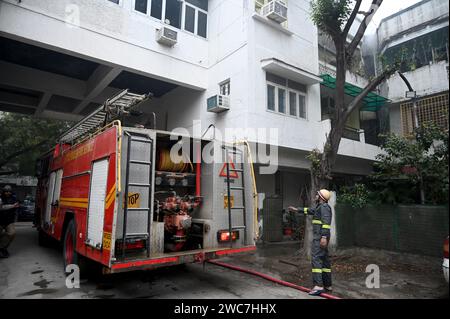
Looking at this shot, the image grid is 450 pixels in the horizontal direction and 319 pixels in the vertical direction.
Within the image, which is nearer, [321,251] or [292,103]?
[321,251]

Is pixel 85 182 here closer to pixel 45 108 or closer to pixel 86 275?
pixel 86 275

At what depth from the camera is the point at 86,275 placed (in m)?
5.88

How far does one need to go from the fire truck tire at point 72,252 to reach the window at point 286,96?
7085 mm

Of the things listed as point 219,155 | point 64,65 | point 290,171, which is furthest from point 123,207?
point 290,171

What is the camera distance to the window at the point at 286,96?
10766 millimetres

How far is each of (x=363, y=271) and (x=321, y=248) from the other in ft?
8.44

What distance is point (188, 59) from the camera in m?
11.6

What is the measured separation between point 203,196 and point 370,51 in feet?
47.4

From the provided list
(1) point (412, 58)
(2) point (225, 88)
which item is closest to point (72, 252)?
(2) point (225, 88)

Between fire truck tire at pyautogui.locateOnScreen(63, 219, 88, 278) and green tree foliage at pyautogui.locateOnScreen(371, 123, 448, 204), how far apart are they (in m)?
8.08

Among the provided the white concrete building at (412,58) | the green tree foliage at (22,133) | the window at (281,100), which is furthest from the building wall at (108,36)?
the green tree foliage at (22,133)

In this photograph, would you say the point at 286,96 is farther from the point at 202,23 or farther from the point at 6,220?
the point at 6,220

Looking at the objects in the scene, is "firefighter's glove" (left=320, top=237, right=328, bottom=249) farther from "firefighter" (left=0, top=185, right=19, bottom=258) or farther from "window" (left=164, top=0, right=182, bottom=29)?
"window" (left=164, top=0, right=182, bottom=29)

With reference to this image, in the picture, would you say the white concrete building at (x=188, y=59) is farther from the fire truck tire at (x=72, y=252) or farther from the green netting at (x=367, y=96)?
the fire truck tire at (x=72, y=252)
